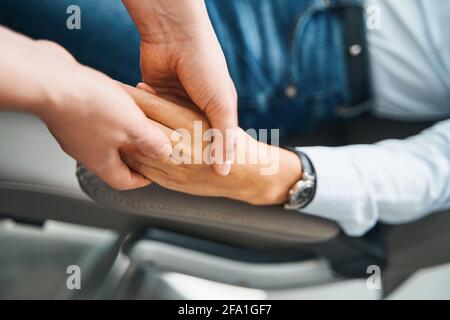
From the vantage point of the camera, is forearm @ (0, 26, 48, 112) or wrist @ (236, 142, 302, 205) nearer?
forearm @ (0, 26, 48, 112)

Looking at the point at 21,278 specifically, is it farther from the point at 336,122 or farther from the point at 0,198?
the point at 336,122

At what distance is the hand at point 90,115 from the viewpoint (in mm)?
293

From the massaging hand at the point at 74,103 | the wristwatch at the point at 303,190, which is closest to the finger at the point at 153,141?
the massaging hand at the point at 74,103

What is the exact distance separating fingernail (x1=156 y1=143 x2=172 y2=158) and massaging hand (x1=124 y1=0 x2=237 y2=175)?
40 millimetres

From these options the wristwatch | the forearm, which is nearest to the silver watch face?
the wristwatch

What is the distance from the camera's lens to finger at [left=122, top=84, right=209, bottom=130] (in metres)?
0.36

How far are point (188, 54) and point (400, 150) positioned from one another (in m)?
0.21

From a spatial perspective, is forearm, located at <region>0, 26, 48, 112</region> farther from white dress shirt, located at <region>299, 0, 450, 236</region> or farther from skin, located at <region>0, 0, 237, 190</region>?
white dress shirt, located at <region>299, 0, 450, 236</region>

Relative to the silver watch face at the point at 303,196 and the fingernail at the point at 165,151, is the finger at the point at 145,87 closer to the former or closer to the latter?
the fingernail at the point at 165,151

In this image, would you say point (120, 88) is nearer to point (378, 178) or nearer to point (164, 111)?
point (164, 111)

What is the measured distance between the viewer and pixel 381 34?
1.51ft

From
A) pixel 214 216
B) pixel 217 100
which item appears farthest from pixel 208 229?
pixel 217 100

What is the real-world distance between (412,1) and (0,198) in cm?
40

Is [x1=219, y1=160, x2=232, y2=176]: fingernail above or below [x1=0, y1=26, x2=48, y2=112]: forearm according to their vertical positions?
below
